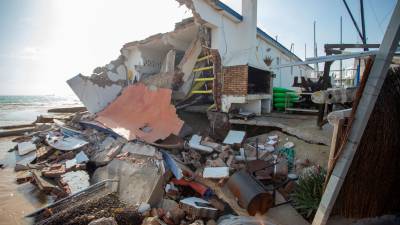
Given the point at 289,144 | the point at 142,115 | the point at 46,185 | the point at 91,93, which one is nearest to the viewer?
the point at 46,185

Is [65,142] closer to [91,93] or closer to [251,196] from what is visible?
[91,93]

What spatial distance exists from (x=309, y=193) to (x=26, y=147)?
862 centimetres

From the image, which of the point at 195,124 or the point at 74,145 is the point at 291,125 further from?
the point at 74,145

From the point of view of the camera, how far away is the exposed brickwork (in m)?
7.04

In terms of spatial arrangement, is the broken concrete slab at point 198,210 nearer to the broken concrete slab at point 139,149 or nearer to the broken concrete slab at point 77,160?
the broken concrete slab at point 139,149

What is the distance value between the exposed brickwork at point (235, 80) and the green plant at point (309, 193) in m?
3.81

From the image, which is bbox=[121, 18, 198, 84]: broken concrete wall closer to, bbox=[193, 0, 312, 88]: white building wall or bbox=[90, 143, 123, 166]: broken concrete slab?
bbox=[193, 0, 312, 88]: white building wall

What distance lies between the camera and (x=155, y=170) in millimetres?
4867

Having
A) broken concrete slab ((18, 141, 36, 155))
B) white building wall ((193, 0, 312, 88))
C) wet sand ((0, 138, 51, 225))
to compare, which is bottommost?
wet sand ((0, 138, 51, 225))

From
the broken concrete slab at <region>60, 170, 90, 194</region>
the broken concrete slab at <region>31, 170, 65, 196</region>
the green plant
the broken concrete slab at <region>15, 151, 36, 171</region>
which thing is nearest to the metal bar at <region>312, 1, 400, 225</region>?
the green plant

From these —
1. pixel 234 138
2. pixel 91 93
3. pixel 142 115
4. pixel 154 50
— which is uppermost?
pixel 154 50

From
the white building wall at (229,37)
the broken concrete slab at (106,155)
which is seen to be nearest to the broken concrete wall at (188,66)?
the white building wall at (229,37)

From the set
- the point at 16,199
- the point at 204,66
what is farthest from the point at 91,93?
the point at 16,199

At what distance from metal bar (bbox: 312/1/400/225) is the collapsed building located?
435 cm
